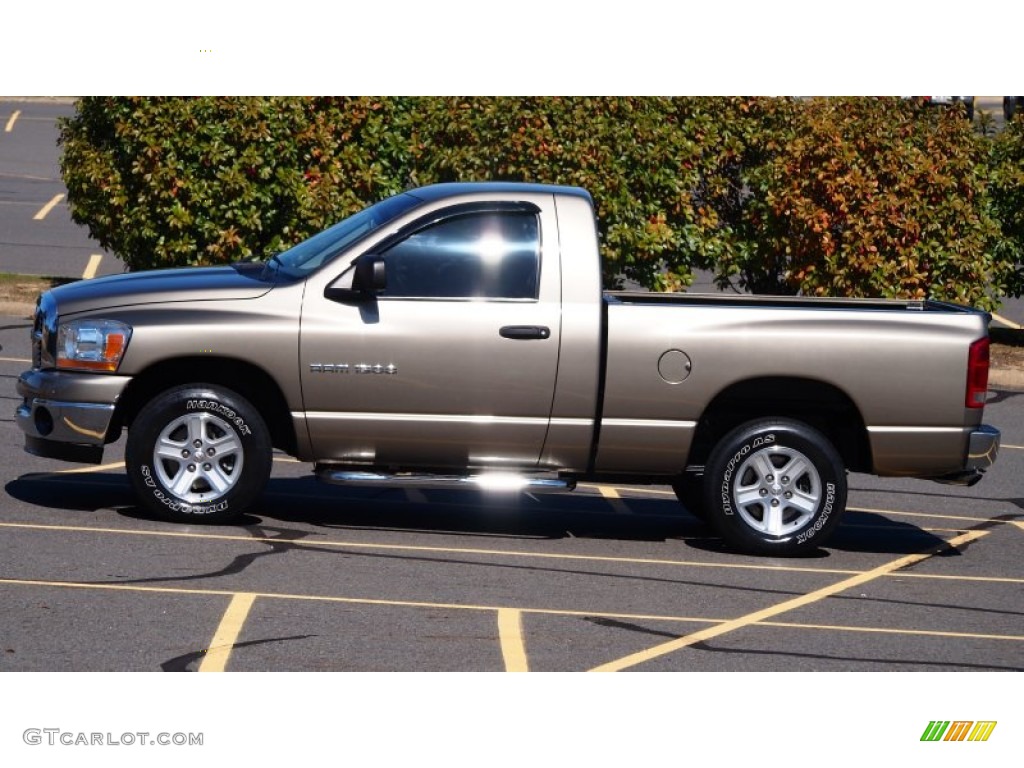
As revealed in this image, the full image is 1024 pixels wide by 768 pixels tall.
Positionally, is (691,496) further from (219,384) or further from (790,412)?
(219,384)

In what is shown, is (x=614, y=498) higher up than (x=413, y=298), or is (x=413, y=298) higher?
(x=413, y=298)

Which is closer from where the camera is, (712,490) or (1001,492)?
(712,490)

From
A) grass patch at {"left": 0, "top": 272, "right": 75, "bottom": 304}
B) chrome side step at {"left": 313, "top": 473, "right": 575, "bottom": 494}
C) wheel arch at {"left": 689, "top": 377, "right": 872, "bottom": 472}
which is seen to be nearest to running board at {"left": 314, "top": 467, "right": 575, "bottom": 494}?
chrome side step at {"left": 313, "top": 473, "right": 575, "bottom": 494}

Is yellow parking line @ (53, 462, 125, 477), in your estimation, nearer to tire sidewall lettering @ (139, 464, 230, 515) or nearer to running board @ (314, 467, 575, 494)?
tire sidewall lettering @ (139, 464, 230, 515)

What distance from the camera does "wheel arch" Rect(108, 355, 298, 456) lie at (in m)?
9.10

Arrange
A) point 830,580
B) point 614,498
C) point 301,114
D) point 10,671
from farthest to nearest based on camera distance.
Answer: point 301,114, point 614,498, point 830,580, point 10,671

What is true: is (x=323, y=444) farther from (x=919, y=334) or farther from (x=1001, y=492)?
(x=1001, y=492)

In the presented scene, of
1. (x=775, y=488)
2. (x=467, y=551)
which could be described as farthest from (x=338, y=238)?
(x=775, y=488)

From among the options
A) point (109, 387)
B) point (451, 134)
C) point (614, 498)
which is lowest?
point (614, 498)

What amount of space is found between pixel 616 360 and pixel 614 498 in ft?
7.07

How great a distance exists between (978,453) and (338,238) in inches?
150

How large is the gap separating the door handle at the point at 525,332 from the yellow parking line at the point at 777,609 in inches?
76.6

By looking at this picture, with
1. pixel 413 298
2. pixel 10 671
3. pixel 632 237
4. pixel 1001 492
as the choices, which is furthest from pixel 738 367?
pixel 632 237

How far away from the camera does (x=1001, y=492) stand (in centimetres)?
1159
